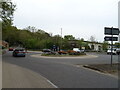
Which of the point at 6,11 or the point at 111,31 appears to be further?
the point at 6,11

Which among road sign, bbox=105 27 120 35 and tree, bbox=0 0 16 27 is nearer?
road sign, bbox=105 27 120 35

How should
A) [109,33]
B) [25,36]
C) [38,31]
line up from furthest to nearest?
[38,31] → [25,36] → [109,33]

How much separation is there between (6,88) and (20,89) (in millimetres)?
719

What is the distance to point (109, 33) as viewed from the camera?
16.8m

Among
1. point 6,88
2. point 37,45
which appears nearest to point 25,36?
point 37,45

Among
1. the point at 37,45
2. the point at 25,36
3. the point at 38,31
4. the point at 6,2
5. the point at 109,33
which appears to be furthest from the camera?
the point at 38,31

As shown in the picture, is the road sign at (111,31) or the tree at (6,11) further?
the tree at (6,11)

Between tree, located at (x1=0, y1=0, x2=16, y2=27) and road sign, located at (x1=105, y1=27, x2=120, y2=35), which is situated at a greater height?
tree, located at (x1=0, y1=0, x2=16, y2=27)

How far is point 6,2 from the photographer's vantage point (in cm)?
3475

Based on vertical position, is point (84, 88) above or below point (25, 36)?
below

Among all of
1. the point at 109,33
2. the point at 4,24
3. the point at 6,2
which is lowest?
the point at 109,33

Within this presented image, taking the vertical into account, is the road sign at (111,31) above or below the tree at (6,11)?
below

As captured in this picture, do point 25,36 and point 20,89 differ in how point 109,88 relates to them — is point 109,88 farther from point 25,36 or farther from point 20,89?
point 25,36

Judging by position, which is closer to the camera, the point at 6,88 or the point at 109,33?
the point at 6,88
